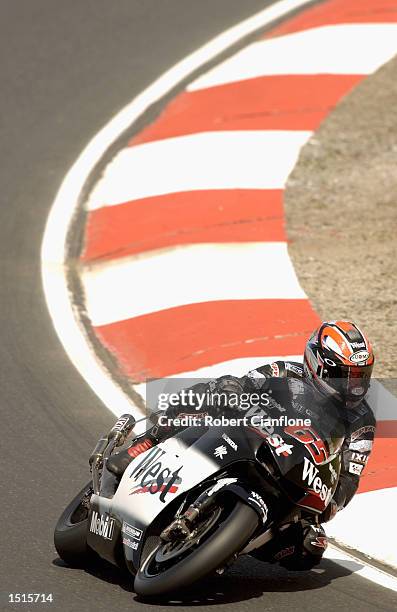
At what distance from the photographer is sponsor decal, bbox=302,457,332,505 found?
607cm

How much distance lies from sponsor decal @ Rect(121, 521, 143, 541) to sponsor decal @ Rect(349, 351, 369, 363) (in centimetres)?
132

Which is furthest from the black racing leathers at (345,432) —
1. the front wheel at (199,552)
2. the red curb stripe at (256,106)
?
the red curb stripe at (256,106)

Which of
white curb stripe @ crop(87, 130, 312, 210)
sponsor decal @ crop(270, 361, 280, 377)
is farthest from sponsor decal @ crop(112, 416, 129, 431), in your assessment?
white curb stripe @ crop(87, 130, 312, 210)

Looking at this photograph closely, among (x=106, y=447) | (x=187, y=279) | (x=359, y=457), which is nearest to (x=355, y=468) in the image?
(x=359, y=457)

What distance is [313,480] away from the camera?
20.0 feet

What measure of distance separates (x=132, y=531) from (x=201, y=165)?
5.95 meters

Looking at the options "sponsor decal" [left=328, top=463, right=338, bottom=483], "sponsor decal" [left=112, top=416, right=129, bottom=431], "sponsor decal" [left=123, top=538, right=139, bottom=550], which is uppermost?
"sponsor decal" [left=112, top=416, right=129, bottom=431]

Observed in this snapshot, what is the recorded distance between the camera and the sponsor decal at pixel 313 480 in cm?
607

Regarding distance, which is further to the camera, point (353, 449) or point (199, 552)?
point (353, 449)

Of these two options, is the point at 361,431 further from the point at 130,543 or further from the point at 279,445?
the point at 130,543

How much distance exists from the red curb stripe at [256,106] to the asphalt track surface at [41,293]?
28.9 inches

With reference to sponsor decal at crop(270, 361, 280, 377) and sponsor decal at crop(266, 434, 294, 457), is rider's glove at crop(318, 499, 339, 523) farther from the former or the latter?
sponsor decal at crop(270, 361, 280, 377)

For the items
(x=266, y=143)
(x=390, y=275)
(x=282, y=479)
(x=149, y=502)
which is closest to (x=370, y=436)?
(x=282, y=479)

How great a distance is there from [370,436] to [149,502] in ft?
3.85
